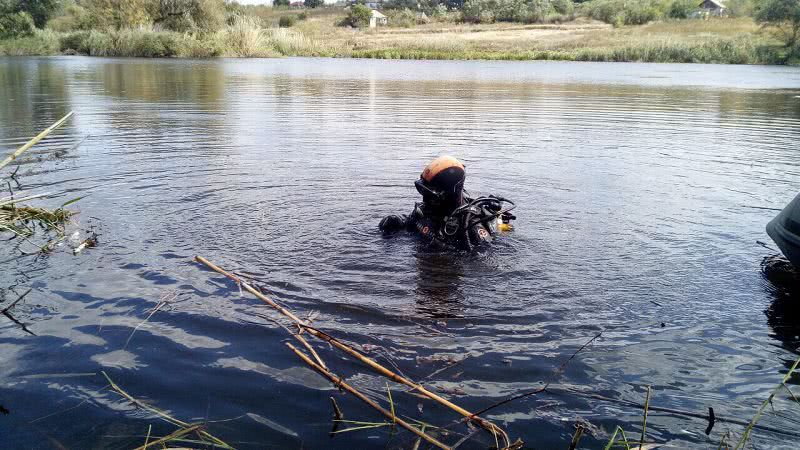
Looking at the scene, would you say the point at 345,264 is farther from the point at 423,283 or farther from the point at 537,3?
the point at 537,3

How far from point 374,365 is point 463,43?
2510 inches

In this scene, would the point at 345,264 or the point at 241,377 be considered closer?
the point at 241,377

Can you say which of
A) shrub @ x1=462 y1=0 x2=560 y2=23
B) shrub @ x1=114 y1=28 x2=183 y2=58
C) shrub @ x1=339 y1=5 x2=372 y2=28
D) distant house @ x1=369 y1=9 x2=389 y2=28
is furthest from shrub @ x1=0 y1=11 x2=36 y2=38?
shrub @ x1=462 y1=0 x2=560 y2=23

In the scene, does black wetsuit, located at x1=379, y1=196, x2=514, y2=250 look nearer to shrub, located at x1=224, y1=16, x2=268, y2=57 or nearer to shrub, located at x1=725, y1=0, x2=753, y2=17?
shrub, located at x1=224, y1=16, x2=268, y2=57

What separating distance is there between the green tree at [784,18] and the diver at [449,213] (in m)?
59.2

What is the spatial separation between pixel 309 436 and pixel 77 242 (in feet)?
13.3

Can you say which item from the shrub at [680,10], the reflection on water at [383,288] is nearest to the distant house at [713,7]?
the shrub at [680,10]

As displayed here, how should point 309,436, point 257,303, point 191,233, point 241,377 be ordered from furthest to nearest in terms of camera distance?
point 191,233 < point 257,303 < point 241,377 < point 309,436

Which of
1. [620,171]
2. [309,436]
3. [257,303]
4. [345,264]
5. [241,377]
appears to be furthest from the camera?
[620,171]

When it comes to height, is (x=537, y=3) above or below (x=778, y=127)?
above

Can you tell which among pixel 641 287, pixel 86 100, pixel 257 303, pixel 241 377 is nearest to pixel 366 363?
pixel 241 377

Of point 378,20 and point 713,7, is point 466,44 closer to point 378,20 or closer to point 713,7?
point 378,20

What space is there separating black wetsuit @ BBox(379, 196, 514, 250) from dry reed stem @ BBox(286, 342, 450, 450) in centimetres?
244

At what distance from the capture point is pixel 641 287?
5.07 m
